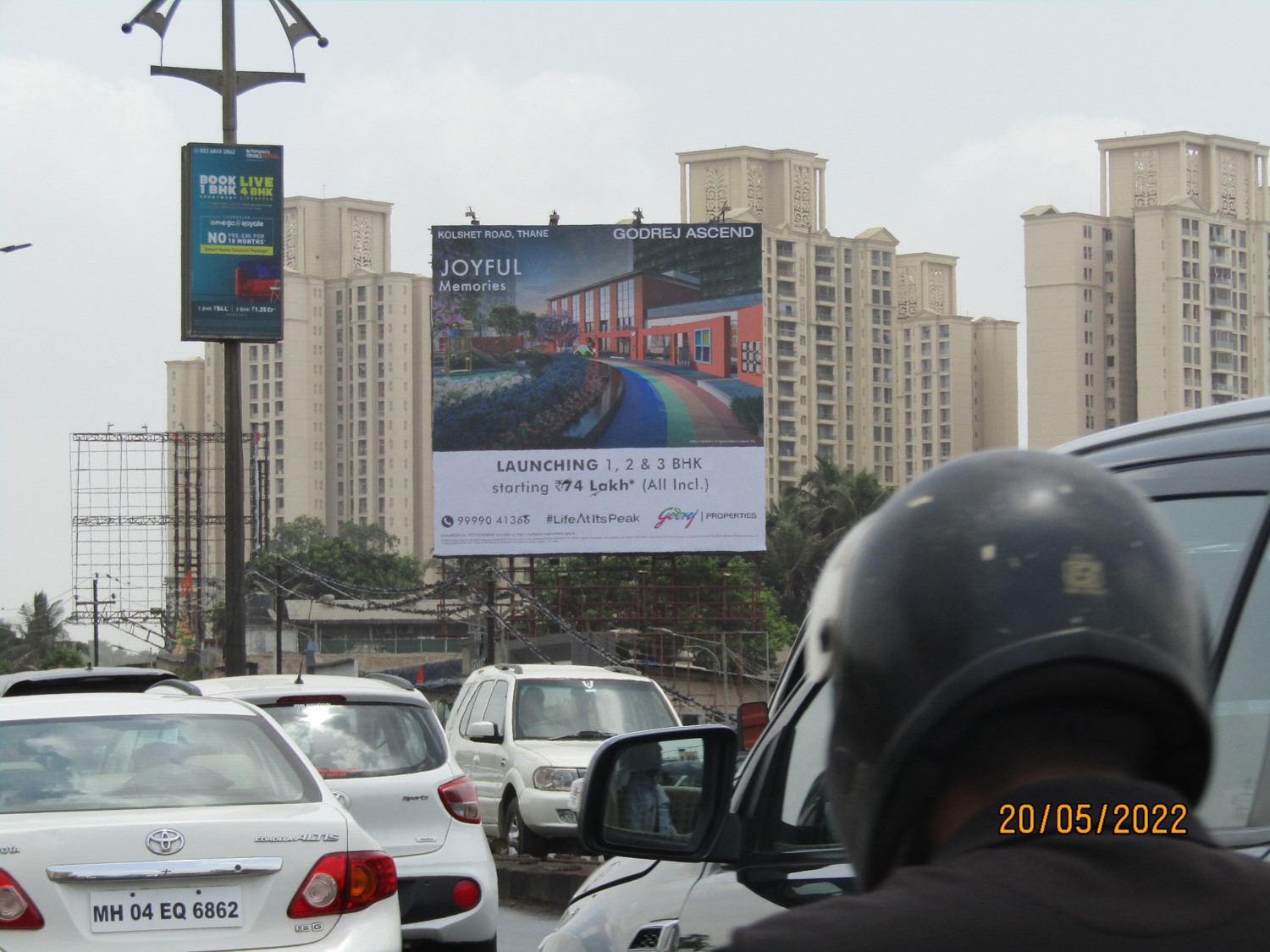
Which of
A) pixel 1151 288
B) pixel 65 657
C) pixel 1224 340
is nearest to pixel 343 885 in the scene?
pixel 65 657

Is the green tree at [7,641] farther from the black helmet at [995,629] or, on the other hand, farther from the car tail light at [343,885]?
the black helmet at [995,629]

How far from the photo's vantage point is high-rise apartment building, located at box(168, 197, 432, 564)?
14788cm

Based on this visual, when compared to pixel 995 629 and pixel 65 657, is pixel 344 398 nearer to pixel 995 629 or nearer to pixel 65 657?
pixel 65 657

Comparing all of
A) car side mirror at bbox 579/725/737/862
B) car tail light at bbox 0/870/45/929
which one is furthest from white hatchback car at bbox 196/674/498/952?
car side mirror at bbox 579/725/737/862

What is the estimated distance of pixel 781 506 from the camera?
243 feet

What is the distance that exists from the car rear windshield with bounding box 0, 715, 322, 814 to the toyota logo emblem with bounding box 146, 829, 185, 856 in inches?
9.1

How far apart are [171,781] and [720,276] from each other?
110ft

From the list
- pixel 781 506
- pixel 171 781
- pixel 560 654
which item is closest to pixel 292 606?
pixel 781 506

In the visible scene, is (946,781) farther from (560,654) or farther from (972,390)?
(972,390)

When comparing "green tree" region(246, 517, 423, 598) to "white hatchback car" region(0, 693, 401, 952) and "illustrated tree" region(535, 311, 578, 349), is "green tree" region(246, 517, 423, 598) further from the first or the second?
"white hatchback car" region(0, 693, 401, 952)

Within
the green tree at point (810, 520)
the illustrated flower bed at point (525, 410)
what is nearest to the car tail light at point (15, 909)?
the illustrated flower bed at point (525, 410)

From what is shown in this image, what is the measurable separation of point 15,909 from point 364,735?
3081 mm

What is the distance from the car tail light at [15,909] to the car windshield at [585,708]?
851 cm
